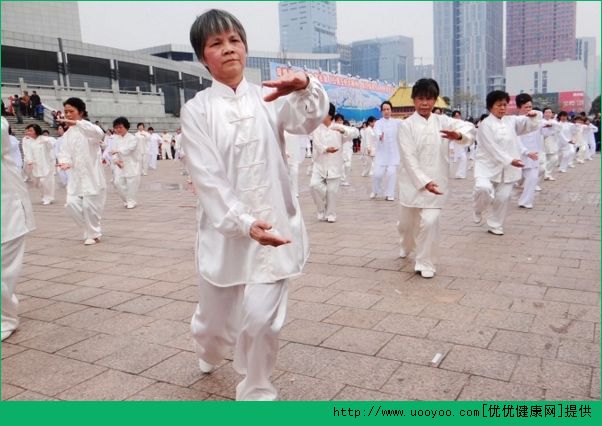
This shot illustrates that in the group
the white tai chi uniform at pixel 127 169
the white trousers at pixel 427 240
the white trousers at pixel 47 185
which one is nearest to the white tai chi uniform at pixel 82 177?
the white tai chi uniform at pixel 127 169

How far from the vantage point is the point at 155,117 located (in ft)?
125

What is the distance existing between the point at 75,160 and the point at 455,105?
6510 centimetres

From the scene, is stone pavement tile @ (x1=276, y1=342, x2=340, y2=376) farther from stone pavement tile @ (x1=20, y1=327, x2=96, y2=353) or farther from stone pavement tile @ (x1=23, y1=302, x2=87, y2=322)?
stone pavement tile @ (x1=23, y1=302, x2=87, y2=322)

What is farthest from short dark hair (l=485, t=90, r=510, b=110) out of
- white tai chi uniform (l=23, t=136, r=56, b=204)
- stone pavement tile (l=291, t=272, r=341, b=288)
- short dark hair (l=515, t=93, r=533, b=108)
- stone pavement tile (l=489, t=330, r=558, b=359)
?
white tai chi uniform (l=23, t=136, r=56, b=204)

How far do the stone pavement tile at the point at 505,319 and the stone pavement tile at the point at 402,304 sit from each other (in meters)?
0.46

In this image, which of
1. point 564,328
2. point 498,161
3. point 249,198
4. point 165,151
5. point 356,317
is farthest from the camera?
point 165,151

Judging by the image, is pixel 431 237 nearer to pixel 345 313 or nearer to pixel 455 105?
pixel 345 313

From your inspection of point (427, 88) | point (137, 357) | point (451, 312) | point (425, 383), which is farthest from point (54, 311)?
point (427, 88)

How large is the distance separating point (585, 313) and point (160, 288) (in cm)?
355

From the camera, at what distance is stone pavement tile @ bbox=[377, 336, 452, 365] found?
10.3ft

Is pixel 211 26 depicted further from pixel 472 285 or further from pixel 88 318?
pixel 472 285

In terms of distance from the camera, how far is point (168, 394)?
2.82m

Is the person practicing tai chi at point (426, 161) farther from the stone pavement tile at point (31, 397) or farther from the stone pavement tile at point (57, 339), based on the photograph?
the stone pavement tile at point (31, 397)

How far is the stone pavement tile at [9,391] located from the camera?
113 inches
